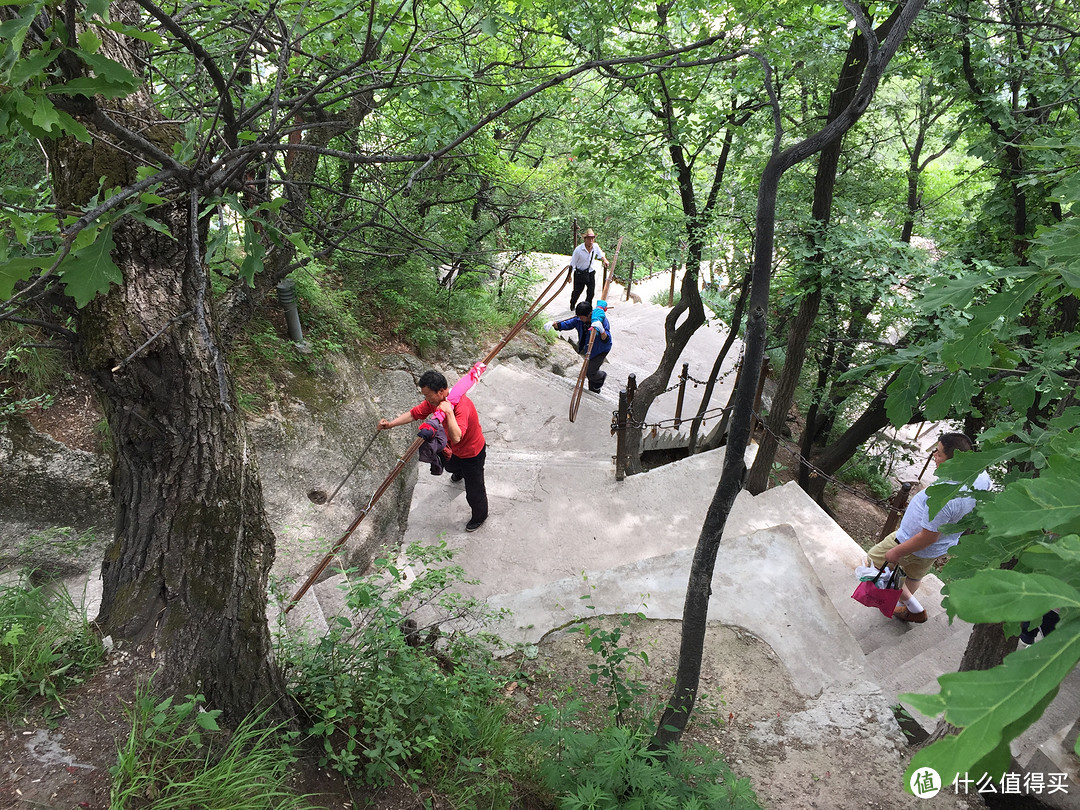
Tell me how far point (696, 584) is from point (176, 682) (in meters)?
2.22

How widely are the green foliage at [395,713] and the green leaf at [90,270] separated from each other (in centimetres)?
179

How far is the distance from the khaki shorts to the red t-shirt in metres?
3.31

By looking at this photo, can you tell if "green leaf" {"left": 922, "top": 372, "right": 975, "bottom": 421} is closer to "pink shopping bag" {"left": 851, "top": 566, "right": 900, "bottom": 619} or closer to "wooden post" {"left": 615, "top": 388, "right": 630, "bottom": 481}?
"pink shopping bag" {"left": 851, "top": 566, "right": 900, "bottom": 619}

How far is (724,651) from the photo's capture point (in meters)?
4.21

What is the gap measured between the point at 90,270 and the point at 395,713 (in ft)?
7.28

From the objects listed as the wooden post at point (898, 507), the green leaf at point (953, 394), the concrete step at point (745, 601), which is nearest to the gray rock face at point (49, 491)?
the concrete step at point (745, 601)

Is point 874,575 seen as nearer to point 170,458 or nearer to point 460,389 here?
point 460,389

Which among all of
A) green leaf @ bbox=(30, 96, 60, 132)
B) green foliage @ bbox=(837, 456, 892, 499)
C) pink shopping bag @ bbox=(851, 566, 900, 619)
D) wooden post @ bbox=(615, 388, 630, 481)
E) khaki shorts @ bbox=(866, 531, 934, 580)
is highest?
green leaf @ bbox=(30, 96, 60, 132)

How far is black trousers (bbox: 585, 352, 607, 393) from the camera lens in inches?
Result: 375

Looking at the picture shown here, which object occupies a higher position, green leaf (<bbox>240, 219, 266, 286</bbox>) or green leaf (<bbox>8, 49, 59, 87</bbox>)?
green leaf (<bbox>8, 49, 59, 87</bbox>)

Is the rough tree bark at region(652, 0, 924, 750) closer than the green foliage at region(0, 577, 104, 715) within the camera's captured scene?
Yes

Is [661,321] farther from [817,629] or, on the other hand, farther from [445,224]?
[817,629]

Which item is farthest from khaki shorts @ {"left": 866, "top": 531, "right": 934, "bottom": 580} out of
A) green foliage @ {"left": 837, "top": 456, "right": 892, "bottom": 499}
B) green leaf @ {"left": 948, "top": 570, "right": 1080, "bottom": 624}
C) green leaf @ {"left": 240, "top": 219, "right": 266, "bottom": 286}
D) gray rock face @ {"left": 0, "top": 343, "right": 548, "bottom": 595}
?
green foliage @ {"left": 837, "top": 456, "right": 892, "bottom": 499}

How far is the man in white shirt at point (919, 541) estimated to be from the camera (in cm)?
376
